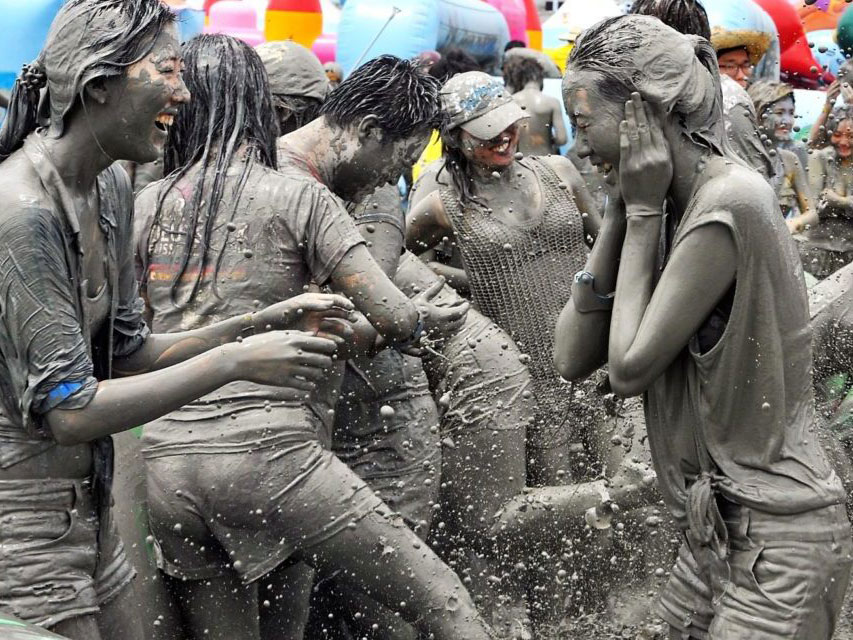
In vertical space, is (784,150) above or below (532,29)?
above

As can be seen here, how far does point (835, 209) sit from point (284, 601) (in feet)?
13.9

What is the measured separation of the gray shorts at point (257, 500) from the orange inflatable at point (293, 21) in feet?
34.7

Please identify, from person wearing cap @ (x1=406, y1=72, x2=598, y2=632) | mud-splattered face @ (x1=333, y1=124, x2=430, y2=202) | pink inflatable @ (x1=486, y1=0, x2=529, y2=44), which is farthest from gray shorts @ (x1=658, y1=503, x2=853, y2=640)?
pink inflatable @ (x1=486, y1=0, x2=529, y2=44)

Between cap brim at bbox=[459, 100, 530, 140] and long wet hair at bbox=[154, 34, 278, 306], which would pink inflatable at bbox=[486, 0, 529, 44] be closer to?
cap brim at bbox=[459, 100, 530, 140]

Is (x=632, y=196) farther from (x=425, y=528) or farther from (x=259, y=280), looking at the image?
(x=425, y=528)

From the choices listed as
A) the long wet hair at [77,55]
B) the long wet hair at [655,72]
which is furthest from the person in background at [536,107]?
the long wet hair at [77,55]

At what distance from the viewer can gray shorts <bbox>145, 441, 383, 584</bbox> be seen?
433cm

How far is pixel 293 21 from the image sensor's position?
14.9m

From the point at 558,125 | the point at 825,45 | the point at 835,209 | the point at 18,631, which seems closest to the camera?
the point at 18,631

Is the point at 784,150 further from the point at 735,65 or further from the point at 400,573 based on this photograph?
the point at 400,573

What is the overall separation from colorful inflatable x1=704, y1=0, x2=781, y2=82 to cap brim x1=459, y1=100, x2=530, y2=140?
157 cm

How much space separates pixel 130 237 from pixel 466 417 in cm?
239

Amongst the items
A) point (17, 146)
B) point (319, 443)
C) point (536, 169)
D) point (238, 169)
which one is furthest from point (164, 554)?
point (536, 169)

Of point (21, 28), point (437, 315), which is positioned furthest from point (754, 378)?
point (21, 28)
